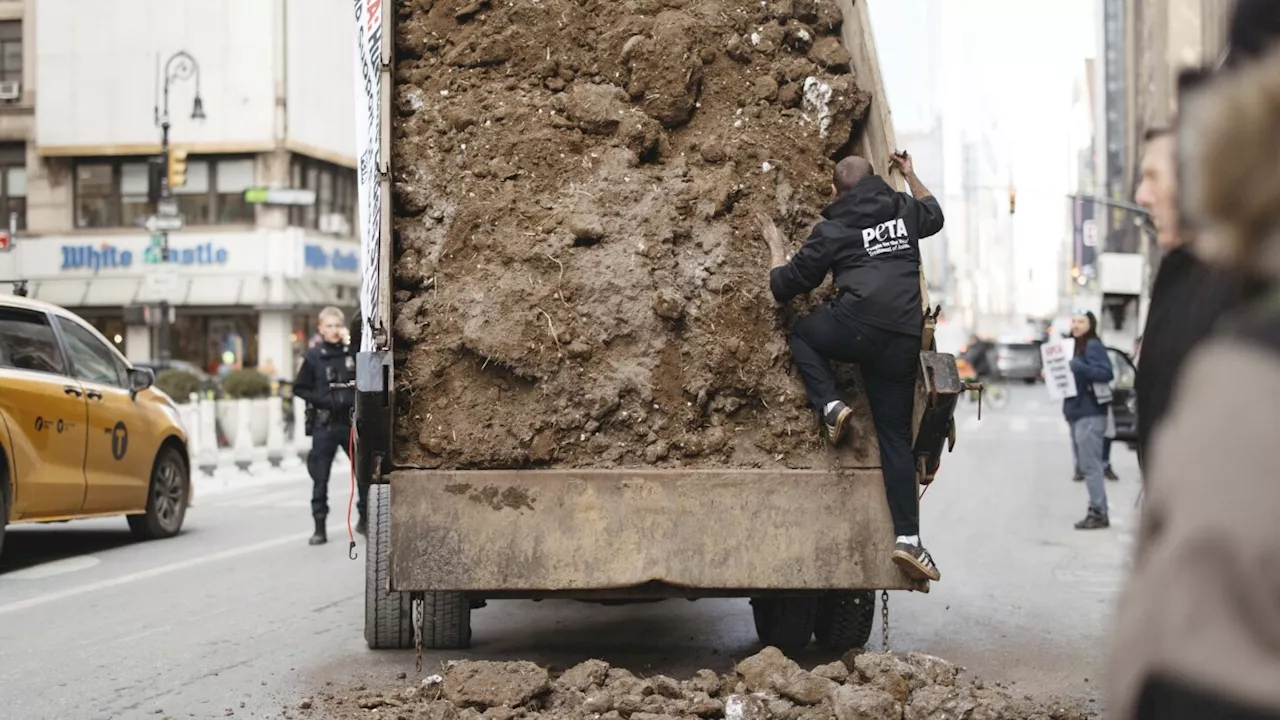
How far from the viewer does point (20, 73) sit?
47031mm

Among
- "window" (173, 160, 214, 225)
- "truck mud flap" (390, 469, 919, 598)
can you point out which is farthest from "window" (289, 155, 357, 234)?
"truck mud flap" (390, 469, 919, 598)

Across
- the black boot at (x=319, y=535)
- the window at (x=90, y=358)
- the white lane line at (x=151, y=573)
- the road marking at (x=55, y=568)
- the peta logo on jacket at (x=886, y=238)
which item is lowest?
the road marking at (x=55, y=568)

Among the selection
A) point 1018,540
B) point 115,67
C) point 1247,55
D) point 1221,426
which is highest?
point 115,67

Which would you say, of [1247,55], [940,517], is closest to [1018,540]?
[940,517]

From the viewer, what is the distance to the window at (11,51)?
4706 centimetres

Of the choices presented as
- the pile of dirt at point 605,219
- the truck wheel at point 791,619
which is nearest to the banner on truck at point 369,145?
the pile of dirt at point 605,219

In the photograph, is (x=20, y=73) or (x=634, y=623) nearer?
(x=634, y=623)

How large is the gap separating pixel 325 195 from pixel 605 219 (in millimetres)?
42814

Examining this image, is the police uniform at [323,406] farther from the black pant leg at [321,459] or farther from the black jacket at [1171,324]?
the black jacket at [1171,324]

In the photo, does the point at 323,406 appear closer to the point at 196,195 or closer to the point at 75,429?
the point at 75,429

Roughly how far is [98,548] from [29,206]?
37.2 metres

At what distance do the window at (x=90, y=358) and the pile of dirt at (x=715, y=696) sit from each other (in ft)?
21.0

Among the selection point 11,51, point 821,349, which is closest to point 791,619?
point 821,349

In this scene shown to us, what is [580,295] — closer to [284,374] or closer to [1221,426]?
[1221,426]
